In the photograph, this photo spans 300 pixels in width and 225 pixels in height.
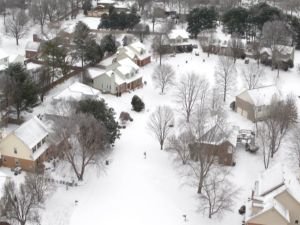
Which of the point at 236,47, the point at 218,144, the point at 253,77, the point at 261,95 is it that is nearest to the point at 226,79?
the point at 253,77

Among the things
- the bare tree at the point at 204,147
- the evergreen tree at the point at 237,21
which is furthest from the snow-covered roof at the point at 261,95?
the evergreen tree at the point at 237,21

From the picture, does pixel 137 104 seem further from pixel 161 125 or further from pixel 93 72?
pixel 93 72

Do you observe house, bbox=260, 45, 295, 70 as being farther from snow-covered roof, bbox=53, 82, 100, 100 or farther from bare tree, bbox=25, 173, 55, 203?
bare tree, bbox=25, 173, 55, 203

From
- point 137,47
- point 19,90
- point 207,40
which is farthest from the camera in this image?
point 207,40

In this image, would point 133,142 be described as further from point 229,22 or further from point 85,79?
point 229,22

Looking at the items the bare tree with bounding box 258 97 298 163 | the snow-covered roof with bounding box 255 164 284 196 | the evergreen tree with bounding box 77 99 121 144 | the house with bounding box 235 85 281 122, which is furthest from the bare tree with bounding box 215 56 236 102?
the snow-covered roof with bounding box 255 164 284 196

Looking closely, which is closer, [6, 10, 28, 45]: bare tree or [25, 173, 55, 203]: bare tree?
[25, 173, 55, 203]: bare tree

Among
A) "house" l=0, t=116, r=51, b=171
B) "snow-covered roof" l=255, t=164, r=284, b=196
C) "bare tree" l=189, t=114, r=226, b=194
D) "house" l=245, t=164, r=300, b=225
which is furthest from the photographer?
"house" l=0, t=116, r=51, b=171

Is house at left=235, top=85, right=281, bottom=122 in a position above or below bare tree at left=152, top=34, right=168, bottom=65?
below
